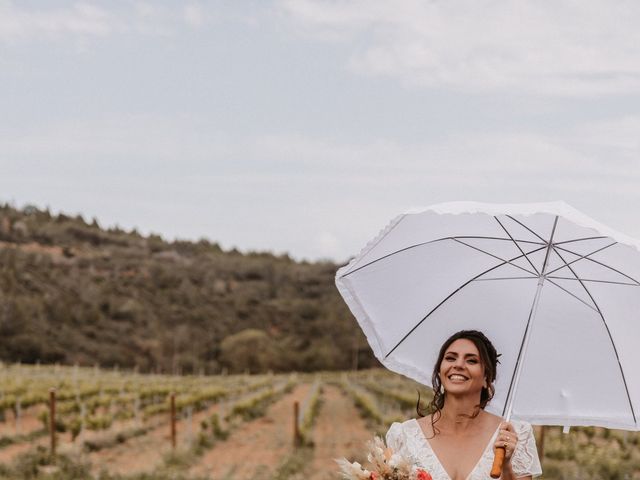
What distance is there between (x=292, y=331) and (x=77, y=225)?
24.6m

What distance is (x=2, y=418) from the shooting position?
20.9 meters

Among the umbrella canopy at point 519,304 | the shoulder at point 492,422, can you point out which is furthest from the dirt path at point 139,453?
the shoulder at point 492,422

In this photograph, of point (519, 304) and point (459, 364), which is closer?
point (459, 364)

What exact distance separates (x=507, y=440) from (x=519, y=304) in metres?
0.99

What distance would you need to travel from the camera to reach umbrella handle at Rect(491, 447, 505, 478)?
2758 millimetres

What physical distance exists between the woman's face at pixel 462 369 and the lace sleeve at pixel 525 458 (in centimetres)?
23

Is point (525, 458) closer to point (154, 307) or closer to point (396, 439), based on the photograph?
point (396, 439)

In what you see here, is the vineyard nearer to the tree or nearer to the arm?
the arm

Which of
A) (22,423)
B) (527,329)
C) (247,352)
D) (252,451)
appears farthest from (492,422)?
(247,352)

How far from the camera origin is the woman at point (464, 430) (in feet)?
9.99

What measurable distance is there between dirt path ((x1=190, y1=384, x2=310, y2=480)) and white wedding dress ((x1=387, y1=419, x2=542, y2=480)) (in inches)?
433

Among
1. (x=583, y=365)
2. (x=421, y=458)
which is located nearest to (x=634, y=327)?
(x=583, y=365)

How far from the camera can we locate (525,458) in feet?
9.97

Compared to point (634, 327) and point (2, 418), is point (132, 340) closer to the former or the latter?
point (2, 418)
